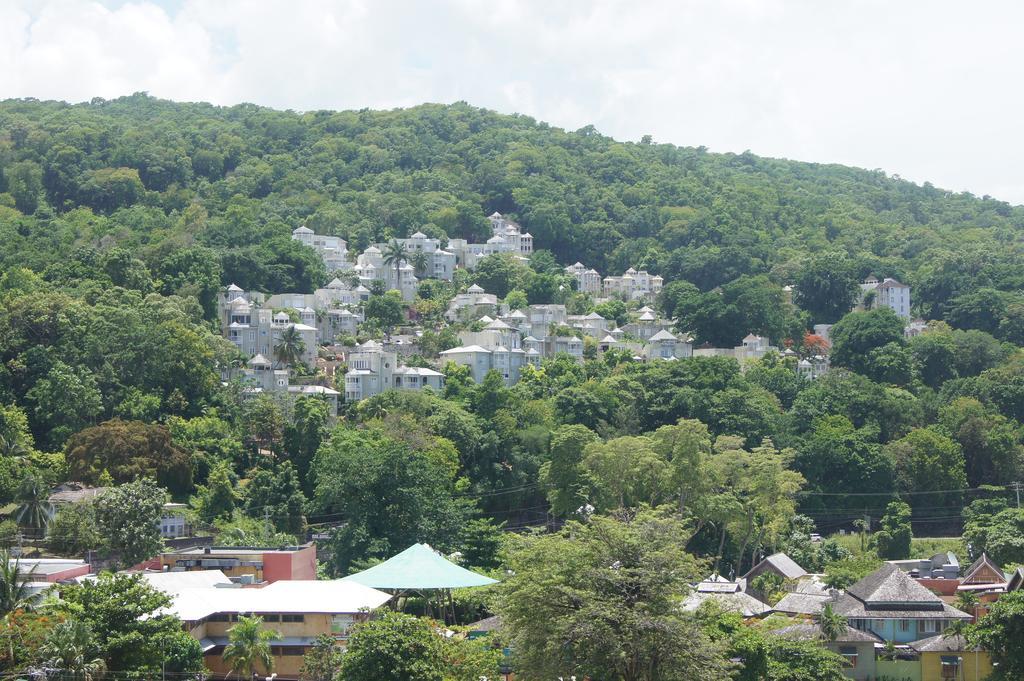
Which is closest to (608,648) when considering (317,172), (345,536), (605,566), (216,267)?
(605,566)

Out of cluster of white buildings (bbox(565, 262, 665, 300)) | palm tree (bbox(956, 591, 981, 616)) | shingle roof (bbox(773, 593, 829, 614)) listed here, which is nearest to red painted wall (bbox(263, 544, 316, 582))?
shingle roof (bbox(773, 593, 829, 614))

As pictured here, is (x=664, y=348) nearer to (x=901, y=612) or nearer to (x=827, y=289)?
(x=827, y=289)

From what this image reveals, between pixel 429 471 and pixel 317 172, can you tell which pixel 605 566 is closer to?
pixel 429 471

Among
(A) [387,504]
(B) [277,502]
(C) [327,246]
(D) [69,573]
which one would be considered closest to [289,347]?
(B) [277,502]

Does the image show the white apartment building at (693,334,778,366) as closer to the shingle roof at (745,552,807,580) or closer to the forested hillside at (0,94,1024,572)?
the forested hillside at (0,94,1024,572)

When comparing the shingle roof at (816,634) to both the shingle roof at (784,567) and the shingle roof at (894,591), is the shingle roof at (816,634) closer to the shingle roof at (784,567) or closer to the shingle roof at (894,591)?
the shingle roof at (894,591)

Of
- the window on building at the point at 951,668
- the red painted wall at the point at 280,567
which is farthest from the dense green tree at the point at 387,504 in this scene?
the window on building at the point at 951,668
